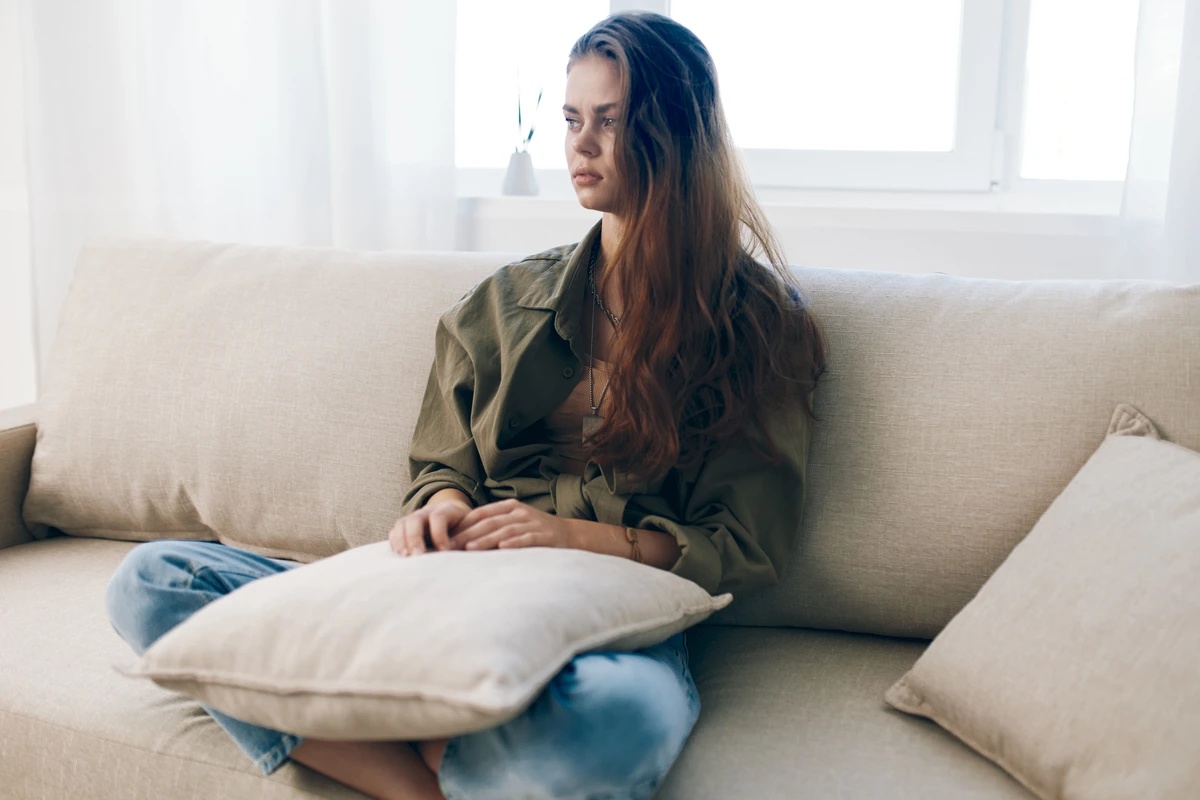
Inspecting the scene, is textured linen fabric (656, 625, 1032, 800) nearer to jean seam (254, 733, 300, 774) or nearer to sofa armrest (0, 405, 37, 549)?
jean seam (254, 733, 300, 774)

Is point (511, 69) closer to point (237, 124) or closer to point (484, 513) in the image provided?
point (237, 124)

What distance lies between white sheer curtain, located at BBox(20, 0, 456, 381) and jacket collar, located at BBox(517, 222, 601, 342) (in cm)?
85

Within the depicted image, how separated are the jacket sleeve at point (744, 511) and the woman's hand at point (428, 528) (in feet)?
0.69

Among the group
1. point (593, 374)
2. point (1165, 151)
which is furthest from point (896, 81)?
point (593, 374)

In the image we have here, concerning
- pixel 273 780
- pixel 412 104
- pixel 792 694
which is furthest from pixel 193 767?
pixel 412 104

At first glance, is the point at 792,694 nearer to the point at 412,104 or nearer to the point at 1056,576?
the point at 1056,576

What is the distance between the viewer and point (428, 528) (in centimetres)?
126

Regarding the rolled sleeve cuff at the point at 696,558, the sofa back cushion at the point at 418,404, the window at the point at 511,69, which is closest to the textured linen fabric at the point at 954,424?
the sofa back cushion at the point at 418,404

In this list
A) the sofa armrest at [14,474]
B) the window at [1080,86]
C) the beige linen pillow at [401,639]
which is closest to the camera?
the beige linen pillow at [401,639]

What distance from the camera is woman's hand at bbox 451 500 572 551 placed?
1226 mm

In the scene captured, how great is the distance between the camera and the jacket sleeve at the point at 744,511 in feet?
4.28

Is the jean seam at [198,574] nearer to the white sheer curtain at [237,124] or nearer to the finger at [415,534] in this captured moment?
the finger at [415,534]

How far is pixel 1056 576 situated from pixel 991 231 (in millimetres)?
1008

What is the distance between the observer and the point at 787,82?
230cm
